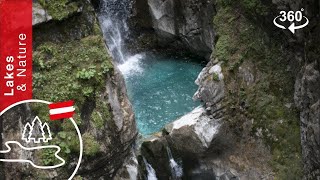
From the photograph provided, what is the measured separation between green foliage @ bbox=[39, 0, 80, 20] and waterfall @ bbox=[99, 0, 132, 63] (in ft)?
23.6

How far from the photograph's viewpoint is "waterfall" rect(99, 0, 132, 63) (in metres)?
18.5

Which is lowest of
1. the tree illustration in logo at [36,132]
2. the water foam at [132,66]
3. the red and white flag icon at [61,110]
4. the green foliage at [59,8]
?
the tree illustration in logo at [36,132]

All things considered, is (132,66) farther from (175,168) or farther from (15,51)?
(15,51)

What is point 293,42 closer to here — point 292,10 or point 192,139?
point 292,10

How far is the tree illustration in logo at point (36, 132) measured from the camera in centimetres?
985

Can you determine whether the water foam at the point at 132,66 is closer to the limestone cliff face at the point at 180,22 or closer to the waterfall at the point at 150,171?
the limestone cliff face at the point at 180,22

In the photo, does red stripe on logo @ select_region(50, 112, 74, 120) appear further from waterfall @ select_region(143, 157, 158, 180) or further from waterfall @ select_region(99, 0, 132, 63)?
waterfall @ select_region(99, 0, 132, 63)

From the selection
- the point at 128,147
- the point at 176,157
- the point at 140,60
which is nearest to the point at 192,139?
the point at 176,157

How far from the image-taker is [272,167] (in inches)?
442

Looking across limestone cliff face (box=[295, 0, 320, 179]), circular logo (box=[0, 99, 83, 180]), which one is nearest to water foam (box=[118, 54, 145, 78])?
circular logo (box=[0, 99, 83, 180])

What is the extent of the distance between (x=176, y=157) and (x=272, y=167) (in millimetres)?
2788

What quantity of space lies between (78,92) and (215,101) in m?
3.98

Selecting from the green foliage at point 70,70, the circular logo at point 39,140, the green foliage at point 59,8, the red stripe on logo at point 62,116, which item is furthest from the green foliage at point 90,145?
the green foliage at point 59,8

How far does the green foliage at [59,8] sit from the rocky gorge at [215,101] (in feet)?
0.09
